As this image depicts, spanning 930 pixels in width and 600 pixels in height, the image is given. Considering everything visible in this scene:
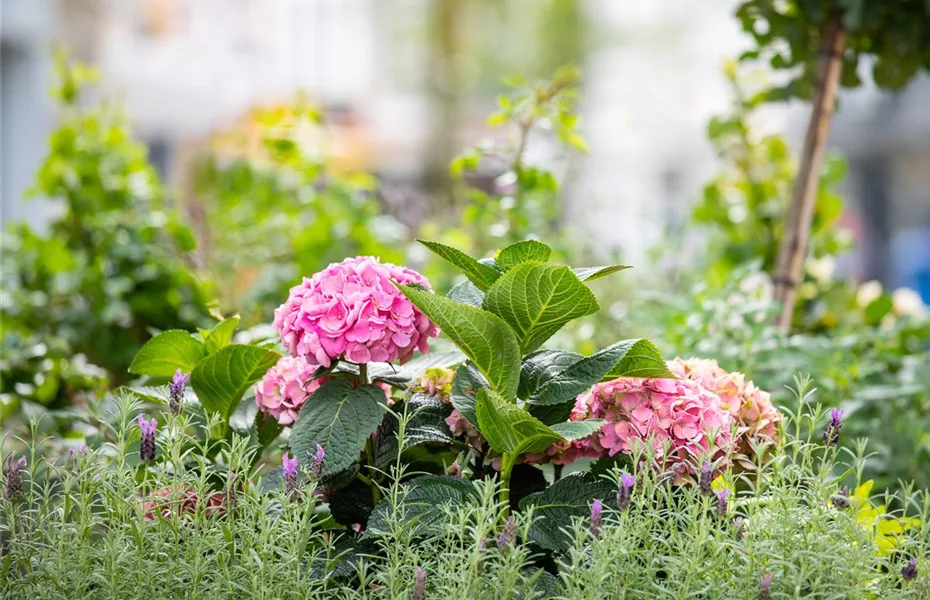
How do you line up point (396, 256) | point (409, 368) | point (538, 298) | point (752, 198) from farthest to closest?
point (752, 198), point (396, 256), point (409, 368), point (538, 298)

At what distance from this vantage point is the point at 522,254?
1.53m

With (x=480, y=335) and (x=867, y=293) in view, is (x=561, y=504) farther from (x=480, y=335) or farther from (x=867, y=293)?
(x=867, y=293)

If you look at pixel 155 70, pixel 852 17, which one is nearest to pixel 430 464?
pixel 852 17

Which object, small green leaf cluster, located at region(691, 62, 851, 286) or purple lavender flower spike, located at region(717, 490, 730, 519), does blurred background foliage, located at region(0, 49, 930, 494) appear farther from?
purple lavender flower spike, located at region(717, 490, 730, 519)

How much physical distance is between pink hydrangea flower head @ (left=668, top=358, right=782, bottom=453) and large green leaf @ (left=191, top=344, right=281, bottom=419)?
66cm

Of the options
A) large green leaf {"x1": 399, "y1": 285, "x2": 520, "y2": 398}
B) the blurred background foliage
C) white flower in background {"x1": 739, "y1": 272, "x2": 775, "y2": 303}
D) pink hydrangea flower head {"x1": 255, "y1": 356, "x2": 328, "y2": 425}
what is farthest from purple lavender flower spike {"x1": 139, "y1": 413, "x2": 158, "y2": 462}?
white flower in background {"x1": 739, "y1": 272, "x2": 775, "y2": 303}

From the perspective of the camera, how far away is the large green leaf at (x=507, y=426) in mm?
1365

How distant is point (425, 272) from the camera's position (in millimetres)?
3416

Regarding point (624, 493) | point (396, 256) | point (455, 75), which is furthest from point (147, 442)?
point (455, 75)

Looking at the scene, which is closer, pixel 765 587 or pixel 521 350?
pixel 765 587

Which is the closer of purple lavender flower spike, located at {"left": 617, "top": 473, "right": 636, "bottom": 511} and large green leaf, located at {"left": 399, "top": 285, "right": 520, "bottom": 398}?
purple lavender flower spike, located at {"left": 617, "top": 473, "right": 636, "bottom": 511}

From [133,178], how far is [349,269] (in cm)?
211

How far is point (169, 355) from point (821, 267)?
8.47ft

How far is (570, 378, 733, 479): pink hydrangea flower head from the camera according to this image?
149cm
